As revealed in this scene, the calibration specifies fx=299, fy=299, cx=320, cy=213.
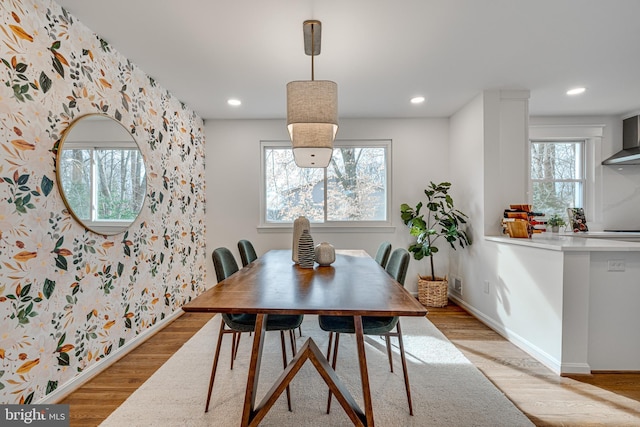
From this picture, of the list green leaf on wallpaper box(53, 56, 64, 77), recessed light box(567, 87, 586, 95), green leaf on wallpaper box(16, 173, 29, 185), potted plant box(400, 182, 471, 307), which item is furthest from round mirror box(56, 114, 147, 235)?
recessed light box(567, 87, 586, 95)

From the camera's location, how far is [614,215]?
13.4 ft

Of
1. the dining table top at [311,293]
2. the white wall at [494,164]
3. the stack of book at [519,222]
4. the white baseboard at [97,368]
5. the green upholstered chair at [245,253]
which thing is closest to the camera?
the dining table top at [311,293]

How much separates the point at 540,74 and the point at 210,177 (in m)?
3.98

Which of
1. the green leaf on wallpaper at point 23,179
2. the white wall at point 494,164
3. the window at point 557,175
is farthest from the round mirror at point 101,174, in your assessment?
the window at point 557,175

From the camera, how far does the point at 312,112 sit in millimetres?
1943

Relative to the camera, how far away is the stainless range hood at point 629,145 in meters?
3.80

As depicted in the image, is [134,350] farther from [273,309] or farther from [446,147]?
[446,147]

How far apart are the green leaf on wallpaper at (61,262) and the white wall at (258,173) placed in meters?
2.31

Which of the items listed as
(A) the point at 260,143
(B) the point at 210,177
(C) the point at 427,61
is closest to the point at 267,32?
(C) the point at 427,61

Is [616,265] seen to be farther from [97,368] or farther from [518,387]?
[97,368]

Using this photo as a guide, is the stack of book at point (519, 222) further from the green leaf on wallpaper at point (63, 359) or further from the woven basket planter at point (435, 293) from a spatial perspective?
the green leaf on wallpaper at point (63, 359)

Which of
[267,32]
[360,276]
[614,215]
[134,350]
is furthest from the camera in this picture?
[614,215]

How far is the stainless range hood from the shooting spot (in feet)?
12.5

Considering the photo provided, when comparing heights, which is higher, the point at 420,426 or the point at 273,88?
the point at 273,88
